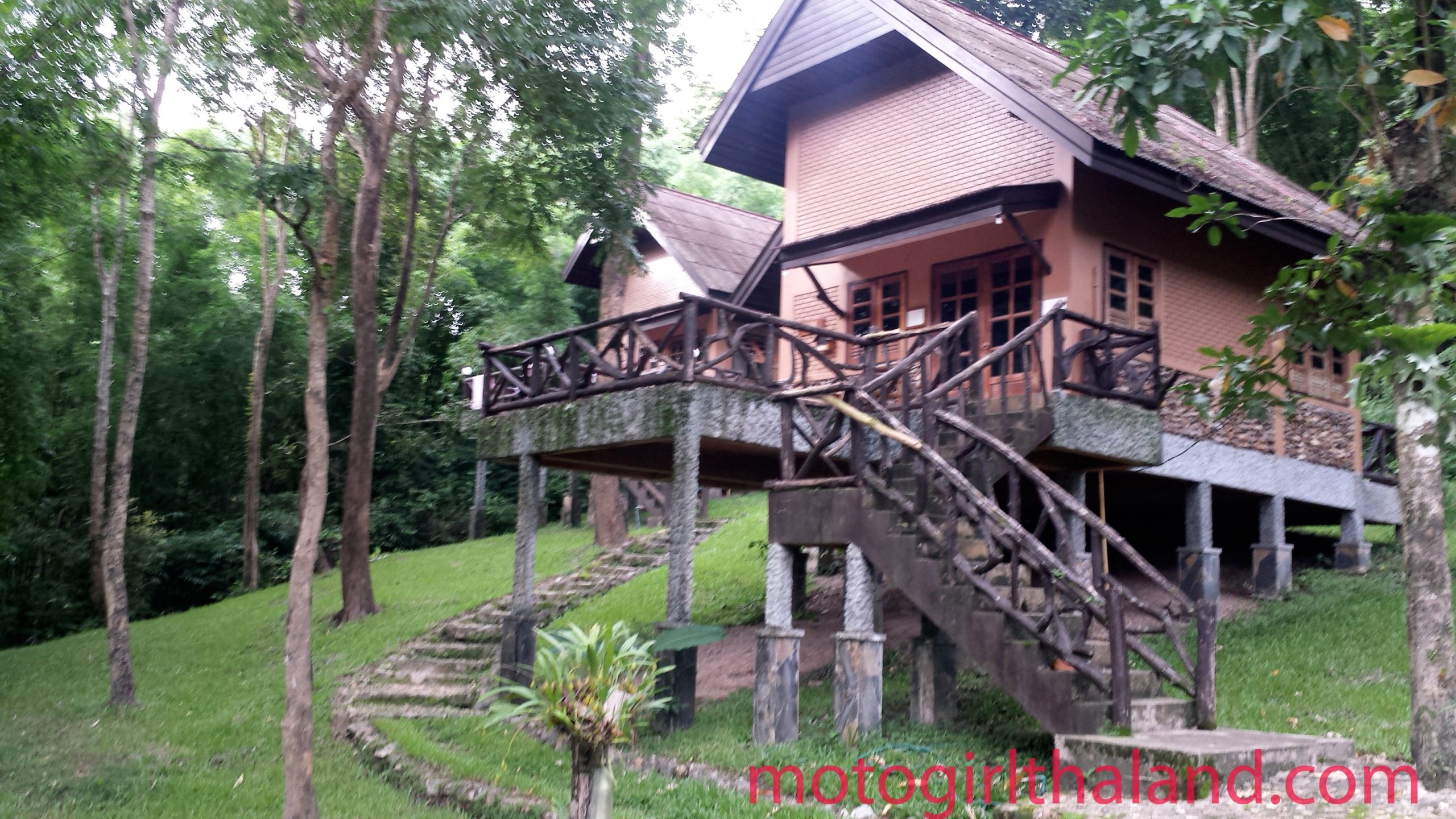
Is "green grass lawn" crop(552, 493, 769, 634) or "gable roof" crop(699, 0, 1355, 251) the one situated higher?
"gable roof" crop(699, 0, 1355, 251)

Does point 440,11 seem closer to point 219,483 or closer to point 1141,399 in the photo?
point 1141,399

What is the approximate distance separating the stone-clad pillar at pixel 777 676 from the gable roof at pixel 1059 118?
5.82 meters

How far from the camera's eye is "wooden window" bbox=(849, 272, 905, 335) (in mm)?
15195

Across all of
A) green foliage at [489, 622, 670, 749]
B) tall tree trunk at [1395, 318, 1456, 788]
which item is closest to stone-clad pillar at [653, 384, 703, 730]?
green foliage at [489, 622, 670, 749]

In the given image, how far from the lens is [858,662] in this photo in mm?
9414

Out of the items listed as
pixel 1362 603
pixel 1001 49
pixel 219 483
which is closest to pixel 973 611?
pixel 1362 603

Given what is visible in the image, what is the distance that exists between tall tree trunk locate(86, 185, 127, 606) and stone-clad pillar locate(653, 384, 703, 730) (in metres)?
8.38

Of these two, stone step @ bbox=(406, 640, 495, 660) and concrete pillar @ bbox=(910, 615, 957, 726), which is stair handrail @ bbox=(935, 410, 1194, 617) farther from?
stone step @ bbox=(406, 640, 495, 660)

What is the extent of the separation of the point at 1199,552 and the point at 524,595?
7602 millimetres

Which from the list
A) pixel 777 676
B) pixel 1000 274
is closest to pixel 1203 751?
pixel 777 676

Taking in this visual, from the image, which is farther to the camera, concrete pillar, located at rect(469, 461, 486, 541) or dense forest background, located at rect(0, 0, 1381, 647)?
concrete pillar, located at rect(469, 461, 486, 541)

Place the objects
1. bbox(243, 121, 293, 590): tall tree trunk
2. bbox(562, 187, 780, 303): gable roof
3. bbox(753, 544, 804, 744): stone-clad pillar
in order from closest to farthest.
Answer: bbox(753, 544, 804, 744): stone-clad pillar, bbox(562, 187, 780, 303): gable roof, bbox(243, 121, 293, 590): tall tree trunk

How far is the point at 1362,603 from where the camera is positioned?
44.0 ft

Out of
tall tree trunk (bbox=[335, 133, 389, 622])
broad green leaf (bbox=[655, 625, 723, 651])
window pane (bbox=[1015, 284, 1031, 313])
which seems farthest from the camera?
tall tree trunk (bbox=[335, 133, 389, 622])
